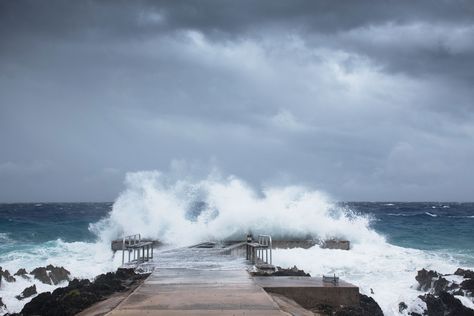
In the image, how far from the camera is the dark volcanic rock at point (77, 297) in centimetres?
841

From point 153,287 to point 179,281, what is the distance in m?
0.90

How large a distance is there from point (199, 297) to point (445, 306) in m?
6.88

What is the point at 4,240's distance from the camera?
35.0m

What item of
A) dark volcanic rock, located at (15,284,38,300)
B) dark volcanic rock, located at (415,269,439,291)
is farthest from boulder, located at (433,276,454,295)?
dark volcanic rock, located at (15,284,38,300)

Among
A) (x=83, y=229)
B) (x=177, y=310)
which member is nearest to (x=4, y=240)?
(x=83, y=229)

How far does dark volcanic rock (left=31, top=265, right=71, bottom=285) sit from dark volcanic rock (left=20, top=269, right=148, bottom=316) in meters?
6.61

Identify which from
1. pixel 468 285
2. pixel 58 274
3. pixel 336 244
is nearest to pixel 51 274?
pixel 58 274

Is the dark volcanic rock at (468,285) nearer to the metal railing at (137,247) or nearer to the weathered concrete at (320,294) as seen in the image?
the weathered concrete at (320,294)

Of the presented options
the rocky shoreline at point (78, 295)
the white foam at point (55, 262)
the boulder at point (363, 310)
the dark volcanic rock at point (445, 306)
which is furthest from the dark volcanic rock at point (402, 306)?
the white foam at point (55, 262)

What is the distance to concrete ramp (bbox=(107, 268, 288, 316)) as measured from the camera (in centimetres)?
701

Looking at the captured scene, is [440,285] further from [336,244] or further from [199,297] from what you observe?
[336,244]

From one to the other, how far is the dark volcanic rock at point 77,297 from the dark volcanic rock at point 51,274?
661cm

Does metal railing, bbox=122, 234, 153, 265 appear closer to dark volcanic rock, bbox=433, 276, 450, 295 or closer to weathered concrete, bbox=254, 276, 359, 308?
weathered concrete, bbox=254, 276, 359, 308

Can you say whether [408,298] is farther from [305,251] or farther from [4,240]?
[4,240]
